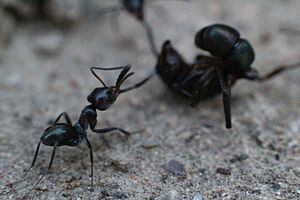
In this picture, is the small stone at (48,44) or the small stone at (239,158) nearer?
the small stone at (239,158)

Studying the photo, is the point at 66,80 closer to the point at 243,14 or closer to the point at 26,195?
the point at 26,195

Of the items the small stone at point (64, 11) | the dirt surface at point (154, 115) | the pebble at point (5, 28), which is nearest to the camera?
the dirt surface at point (154, 115)

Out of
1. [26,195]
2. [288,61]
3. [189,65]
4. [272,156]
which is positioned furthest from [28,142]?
[288,61]

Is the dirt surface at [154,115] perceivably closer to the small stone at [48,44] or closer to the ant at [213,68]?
the small stone at [48,44]

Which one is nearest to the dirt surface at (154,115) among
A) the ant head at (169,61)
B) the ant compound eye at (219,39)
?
the ant head at (169,61)

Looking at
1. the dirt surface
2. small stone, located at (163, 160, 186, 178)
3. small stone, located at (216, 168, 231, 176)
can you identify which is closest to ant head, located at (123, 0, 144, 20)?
the dirt surface

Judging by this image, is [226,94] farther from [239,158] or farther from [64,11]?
[64,11]

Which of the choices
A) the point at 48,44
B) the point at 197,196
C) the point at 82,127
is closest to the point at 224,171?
the point at 197,196
